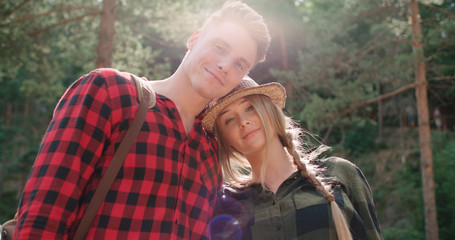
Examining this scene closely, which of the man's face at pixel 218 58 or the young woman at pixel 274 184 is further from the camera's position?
the young woman at pixel 274 184

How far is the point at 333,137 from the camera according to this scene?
1712 cm

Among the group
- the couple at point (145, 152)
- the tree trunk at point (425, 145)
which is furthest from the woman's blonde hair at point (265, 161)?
the tree trunk at point (425, 145)

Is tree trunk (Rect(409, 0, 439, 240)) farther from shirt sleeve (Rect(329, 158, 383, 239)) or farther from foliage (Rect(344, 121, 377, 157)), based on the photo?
shirt sleeve (Rect(329, 158, 383, 239))

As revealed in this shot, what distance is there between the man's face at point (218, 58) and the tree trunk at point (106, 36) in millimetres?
5675

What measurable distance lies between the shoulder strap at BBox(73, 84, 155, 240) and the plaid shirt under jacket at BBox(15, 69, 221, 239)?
4cm

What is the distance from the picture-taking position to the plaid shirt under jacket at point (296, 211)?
233cm

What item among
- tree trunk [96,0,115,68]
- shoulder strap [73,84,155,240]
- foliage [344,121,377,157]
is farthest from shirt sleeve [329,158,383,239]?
foliage [344,121,377,157]

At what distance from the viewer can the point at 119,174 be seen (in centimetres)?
169

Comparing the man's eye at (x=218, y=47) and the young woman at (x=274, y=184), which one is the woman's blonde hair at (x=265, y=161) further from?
the man's eye at (x=218, y=47)

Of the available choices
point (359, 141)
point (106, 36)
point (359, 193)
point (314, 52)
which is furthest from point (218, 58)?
point (359, 141)

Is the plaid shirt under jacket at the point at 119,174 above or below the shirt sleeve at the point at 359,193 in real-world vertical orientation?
above

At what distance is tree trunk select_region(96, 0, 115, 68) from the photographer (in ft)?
24.7

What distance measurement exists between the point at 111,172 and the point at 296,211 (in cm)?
129

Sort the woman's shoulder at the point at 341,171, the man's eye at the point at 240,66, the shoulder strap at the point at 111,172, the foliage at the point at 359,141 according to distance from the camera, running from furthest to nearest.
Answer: the foliage at the point at 359,141
the woman's shoulder at the point at 341,171
the man's eye at the point at 240,66
the shoulder strap at the point at 111,172
